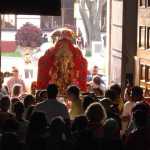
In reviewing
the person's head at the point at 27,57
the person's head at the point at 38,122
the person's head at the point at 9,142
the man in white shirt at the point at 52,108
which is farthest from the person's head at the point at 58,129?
the person's head at the point at 27,57

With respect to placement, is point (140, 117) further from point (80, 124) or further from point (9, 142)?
point (9, 142)

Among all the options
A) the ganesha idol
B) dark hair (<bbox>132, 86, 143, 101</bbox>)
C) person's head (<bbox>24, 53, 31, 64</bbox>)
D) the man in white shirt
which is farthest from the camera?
person's head (<bbox>24, 53, 31, 64</bbox>)

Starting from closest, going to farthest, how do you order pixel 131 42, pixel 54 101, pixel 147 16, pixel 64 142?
pixel 64 142 → pixel 54 101 → pixel 147 16 → pixel 131 42

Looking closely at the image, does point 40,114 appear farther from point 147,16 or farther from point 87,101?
point 147,16

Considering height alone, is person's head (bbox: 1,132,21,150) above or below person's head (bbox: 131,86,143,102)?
below

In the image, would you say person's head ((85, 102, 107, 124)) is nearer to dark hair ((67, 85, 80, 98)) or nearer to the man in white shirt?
the man in white shirt

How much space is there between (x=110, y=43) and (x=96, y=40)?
2826 mm

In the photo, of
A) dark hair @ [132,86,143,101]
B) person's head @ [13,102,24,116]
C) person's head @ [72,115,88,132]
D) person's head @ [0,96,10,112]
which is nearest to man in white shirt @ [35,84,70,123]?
person's head @ [13,102,24,116]

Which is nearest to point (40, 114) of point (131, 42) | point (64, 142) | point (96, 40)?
point (64, 142)

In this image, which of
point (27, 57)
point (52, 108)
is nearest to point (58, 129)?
point (52, 108)

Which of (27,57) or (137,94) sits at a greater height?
(27,57)

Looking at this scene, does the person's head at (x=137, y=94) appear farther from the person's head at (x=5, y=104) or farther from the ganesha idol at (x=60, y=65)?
the ganesha idol at (x=60, y=65)

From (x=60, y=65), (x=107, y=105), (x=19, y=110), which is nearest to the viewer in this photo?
(x=19, y=110)

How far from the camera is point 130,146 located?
7098 millimetres
